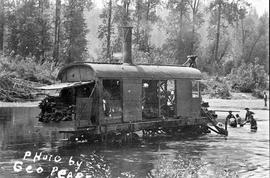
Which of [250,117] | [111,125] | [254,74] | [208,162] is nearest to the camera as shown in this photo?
[208,162]

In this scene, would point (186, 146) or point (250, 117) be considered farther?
point (250, 117)

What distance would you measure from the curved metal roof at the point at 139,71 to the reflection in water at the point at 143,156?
2803mm

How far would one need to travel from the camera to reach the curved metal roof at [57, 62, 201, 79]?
53.5 ft

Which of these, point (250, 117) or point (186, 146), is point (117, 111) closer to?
point (186, 146)

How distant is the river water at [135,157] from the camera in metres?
11.7

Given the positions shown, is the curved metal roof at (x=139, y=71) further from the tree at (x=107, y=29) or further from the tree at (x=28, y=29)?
the tree at (x=107, y=29)

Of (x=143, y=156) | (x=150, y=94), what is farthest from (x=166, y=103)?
(x=143, y=156)

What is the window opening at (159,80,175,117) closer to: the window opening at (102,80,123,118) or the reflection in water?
the reflection in water

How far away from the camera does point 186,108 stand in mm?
20328

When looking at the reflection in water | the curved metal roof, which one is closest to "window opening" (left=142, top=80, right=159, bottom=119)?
the curved metal roof

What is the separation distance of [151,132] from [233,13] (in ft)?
135

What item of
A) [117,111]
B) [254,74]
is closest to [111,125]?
[117,111]

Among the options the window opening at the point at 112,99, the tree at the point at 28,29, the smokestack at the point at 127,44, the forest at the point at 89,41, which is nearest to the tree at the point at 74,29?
the forest at the point at 89,41

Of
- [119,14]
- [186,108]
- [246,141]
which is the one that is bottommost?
[246,141]
